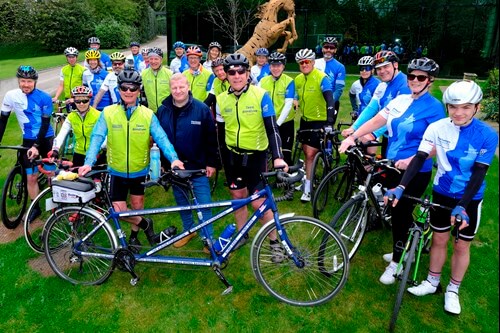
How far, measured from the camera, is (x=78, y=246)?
164 inches

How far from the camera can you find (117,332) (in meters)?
3.69

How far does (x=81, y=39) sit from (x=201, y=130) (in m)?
37.5

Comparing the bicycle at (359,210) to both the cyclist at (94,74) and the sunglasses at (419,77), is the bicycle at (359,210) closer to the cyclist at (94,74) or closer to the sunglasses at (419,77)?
the sunglasses at (419,77)

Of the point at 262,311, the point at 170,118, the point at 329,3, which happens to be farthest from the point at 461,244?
the point at 329,3

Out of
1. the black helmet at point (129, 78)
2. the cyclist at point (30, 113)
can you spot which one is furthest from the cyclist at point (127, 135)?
the cyclist at point (30, 113)

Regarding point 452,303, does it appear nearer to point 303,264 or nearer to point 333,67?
point 303,264

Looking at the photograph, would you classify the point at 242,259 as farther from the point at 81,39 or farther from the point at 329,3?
the point at 81,39

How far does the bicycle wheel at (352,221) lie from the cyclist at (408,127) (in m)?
0.37

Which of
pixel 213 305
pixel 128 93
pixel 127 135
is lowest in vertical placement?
pixel 213 305

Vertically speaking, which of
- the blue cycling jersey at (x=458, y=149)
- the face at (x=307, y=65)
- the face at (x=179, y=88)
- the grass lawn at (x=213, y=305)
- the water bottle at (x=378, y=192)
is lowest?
the grass lawn at (x=213, y=305)

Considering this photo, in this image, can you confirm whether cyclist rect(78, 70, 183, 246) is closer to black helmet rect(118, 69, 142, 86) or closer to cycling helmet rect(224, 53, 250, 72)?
black helmet rect(118, 69, 142, 86)

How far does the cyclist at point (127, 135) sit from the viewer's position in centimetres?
418

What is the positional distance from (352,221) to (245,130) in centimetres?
165

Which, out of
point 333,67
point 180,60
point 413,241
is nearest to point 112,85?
point 180,60
